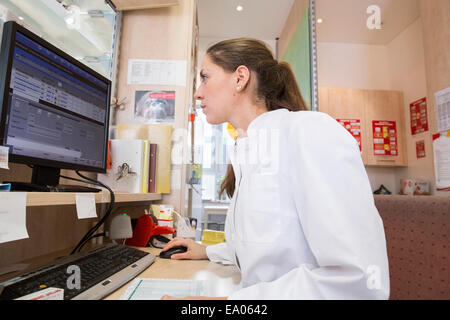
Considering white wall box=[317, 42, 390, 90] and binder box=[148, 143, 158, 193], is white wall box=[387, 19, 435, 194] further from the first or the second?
binder box=[148, 143, 158, 193]

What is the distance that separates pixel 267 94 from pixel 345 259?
0.62 meters

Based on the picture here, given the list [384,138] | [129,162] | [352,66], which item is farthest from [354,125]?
[129,162]

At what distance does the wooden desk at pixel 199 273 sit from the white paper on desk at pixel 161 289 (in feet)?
0.08

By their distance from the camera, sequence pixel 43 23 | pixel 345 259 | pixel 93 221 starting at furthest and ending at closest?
pixel 93 221 < pixel 43 23 < pixel 345 259

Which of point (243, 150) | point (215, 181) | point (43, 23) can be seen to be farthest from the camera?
point (215, 181)

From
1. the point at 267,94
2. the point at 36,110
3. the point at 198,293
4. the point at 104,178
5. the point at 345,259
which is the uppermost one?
the point at 267,94

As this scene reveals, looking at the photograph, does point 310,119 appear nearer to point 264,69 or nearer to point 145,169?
point 264,69

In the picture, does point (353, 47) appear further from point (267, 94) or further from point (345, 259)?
point (345, 259)

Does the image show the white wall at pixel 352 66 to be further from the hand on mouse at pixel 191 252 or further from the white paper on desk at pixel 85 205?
the white paper on desk at pixel 85 205

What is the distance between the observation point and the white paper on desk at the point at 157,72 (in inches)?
60.1

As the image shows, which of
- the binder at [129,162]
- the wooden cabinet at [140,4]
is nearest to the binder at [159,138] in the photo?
the binder at [129,162]

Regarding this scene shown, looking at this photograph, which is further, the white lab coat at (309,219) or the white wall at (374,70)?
the white wall at (374,70)

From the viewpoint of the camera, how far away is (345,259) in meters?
0.42
